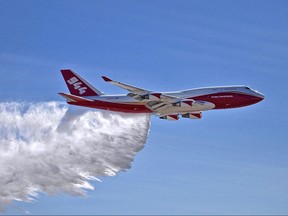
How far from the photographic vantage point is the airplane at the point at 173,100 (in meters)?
87.4

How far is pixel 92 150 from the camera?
86.8m

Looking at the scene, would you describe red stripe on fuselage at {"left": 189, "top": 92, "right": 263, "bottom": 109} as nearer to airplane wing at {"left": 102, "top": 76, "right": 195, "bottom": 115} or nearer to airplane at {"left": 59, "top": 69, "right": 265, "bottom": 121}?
airplane at {"left": 59, "top": 69, "right": 265, "bottom": 121}

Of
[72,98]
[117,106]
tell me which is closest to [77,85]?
[72,98]

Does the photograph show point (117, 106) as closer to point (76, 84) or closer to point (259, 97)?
point (76, 84)

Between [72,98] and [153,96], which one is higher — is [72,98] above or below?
above

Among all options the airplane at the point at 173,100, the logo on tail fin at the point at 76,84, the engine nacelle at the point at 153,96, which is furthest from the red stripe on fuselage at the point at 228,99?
the logo on tail fin at the point at 76,84

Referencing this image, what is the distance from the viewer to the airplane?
287 ft

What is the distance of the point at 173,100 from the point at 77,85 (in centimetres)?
1619

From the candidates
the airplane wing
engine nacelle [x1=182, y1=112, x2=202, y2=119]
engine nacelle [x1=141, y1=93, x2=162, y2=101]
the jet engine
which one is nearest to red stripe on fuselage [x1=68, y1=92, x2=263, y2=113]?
the airplane wing

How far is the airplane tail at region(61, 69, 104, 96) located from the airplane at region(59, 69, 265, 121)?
858mm

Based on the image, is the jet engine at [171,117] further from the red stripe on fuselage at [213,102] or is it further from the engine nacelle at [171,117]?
the red stripe on fuselage at [213,102]

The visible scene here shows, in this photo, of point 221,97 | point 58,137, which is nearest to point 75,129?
point 58,137

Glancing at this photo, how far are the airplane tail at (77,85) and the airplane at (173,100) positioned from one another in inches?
33.8

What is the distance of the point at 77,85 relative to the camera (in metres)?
96.2
